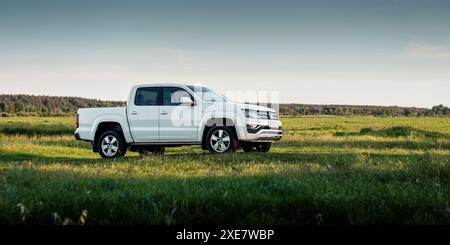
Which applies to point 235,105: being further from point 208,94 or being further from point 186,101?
point 186,101

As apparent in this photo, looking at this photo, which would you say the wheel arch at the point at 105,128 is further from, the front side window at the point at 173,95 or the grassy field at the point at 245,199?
the grassy field at the point at 245,199

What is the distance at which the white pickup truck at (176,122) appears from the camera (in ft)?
51.9

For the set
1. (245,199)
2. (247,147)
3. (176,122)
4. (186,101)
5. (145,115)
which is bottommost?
(247,147)

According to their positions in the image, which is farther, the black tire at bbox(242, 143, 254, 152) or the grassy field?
the black tire at bbox(242, 143, 254, 152)

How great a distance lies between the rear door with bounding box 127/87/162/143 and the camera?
53.5 feet

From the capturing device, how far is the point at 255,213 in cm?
674

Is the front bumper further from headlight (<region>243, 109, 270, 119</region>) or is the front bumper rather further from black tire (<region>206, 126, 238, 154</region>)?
black tire (<region>206, 126, 238, 154</region>)

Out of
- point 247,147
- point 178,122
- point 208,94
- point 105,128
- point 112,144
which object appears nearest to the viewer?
point 178,122

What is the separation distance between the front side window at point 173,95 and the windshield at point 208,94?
0.32 meters

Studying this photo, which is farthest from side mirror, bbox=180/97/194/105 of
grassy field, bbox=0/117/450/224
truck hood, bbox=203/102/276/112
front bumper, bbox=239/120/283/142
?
grassy field, bbox=0/117/450/224

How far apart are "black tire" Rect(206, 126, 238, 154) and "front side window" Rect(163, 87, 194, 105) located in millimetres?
1464

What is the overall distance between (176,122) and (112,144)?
2.32 m

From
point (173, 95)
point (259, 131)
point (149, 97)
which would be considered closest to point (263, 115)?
point (259, 131)

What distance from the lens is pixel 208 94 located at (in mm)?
16469
